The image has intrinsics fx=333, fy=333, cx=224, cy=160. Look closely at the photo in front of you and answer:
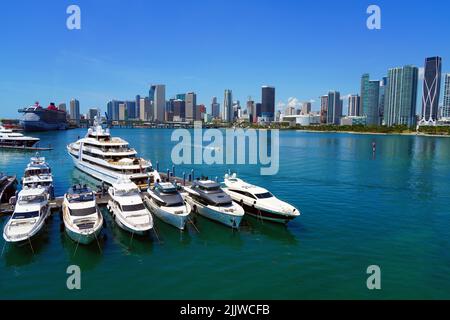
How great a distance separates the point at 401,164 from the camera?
8175cm

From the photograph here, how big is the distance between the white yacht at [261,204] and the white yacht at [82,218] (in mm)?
15483

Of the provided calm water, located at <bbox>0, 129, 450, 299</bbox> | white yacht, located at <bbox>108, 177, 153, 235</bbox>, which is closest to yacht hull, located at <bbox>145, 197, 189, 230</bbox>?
calm water, located at <bbox>0, 129, 450, 299</bbox>

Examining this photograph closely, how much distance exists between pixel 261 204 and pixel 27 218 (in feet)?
73.3

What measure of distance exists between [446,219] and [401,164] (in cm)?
4832

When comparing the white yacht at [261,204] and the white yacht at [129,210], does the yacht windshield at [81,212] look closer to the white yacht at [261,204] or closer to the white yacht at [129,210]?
the white yacht at [129,210]

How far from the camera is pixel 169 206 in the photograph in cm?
3381

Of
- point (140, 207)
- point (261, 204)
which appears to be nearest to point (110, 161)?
point (140, 207)

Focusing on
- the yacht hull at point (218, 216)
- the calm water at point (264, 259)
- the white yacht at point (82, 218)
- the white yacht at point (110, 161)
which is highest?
the white yacht at point (110, 161)

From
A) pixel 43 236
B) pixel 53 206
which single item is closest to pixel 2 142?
pixel 53 206

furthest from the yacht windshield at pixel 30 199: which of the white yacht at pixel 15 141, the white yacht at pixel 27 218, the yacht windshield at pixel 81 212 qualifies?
the white yacht at pixel 15 141

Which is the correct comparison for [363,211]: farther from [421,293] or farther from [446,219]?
[421,293]

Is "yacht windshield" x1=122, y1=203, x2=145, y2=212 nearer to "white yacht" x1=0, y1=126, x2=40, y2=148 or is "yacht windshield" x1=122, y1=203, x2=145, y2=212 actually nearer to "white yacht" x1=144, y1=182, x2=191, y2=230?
"white yacht" x1=144, y1=182, x2=191, y2=230

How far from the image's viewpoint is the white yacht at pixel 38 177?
143 ft

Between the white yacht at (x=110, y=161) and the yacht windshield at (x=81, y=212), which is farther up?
the white yacht at (x=110, y=161)
